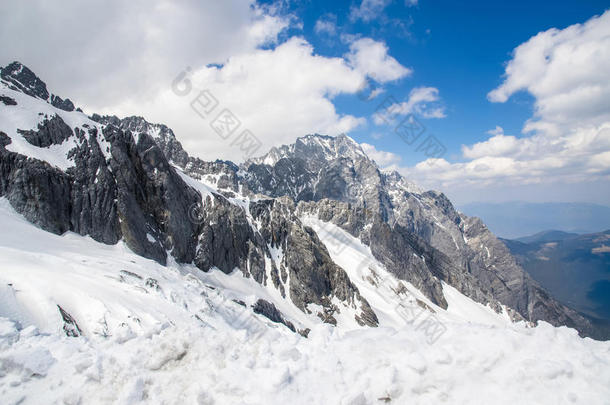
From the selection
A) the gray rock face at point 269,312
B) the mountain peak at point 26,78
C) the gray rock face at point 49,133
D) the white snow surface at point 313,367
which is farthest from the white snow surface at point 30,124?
the mountain peak at point 26,78

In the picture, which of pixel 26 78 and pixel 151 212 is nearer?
pixel 151 212

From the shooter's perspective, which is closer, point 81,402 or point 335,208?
point 81,402

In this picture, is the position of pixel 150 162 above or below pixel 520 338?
above

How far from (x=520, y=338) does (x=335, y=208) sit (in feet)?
497

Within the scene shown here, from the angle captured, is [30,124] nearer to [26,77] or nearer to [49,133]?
[49,133]

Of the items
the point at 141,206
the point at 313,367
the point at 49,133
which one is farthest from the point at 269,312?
the point at 313,367

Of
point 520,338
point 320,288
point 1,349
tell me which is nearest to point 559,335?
point 520,338

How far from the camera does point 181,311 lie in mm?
27906

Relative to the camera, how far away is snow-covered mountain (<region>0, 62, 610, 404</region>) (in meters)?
6.93

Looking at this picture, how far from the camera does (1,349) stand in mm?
7926

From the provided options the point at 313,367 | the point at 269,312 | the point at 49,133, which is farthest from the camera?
the point at 269,312

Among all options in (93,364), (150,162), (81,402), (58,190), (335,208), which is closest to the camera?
(81,402)

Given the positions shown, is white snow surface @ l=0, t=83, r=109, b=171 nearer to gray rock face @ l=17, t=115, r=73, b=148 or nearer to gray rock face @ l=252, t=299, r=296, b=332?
gray rock face @ l=17, t=115, r=73, b=148

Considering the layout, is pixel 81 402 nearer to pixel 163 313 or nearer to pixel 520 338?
pixel 520 338
